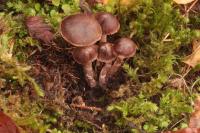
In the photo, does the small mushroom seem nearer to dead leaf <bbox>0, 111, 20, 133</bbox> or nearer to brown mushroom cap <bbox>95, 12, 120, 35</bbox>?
brown mushroom cap <bbox>95, 12, 120, 35</bbox>

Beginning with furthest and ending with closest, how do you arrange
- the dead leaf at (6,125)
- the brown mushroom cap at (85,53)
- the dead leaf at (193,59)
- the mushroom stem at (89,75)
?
1. the dead leaf at (193,59)
2. the mushroom stem at (89,75)
3. the brown mushroom cap at (85,53)
4. the dead leaf at (6,125)

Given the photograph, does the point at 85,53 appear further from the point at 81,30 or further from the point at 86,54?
the point at 81,30

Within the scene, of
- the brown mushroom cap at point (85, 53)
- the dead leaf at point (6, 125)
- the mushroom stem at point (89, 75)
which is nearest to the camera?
the dead leaf at point (6, 125)

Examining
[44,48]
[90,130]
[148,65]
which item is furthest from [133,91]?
[44,48]

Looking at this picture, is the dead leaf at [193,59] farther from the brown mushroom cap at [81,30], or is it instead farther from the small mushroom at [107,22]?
the brown mushroom cap at [81,30]

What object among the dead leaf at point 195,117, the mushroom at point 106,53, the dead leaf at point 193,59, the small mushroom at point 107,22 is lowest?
the dead leaf at point 195,117

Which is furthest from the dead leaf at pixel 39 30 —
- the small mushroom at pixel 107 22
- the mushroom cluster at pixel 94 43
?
the small mushroom at pixel 107 22

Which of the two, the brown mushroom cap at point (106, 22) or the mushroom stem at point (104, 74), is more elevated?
the brown mushroom cap at point (106, 22)

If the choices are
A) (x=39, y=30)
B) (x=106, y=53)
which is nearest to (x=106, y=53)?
(x=106, y=53)
